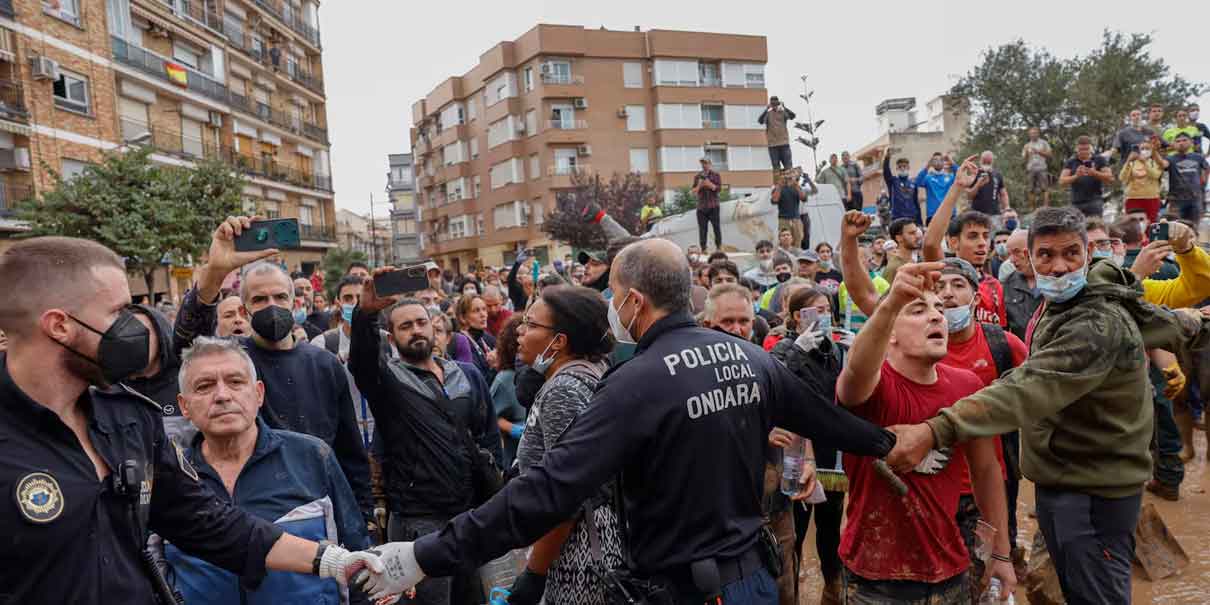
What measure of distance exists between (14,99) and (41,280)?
28437 mm

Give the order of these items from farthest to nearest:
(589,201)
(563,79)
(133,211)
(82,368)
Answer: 1. (563,79)
2. (589,201)
3. (133,211)
4. (82,368)

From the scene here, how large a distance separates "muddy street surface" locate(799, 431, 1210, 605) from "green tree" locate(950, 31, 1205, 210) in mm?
21245

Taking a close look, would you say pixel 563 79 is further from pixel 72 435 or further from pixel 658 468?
pixel 72 435

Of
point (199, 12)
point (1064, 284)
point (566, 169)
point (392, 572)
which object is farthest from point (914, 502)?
point (566, 169)

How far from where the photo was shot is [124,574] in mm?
2111

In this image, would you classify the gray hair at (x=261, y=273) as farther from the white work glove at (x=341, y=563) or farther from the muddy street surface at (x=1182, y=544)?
the muddy street surface at (x=1182, y=544)

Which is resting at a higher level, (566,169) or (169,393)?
(566,169)

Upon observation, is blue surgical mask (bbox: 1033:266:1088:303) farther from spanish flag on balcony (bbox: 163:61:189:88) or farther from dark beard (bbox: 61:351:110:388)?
spanish flag on balcony (bbox: 163:61:189:88)

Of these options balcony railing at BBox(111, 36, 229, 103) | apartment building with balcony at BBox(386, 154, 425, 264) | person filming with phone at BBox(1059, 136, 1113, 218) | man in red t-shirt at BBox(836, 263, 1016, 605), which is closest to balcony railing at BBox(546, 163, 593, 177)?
balcony railing at BBox(111, 36, 229, 103)

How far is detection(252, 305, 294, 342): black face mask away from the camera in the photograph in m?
4.10

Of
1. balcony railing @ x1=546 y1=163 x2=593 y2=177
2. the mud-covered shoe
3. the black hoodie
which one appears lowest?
the mud-covered shoe

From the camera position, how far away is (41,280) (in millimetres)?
2049

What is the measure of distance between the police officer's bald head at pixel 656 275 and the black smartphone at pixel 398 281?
1.52 metres

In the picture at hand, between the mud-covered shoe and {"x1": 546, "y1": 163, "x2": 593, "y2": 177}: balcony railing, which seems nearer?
the mud-covered shoe
